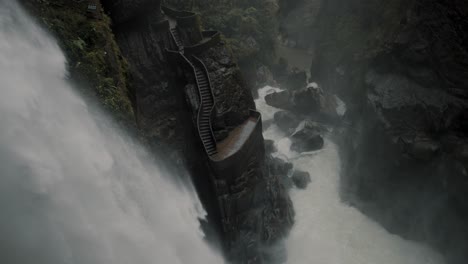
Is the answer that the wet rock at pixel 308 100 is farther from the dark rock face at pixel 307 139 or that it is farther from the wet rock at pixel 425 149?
the wet rock at pixel 425 149

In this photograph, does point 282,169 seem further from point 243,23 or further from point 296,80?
point 243,23

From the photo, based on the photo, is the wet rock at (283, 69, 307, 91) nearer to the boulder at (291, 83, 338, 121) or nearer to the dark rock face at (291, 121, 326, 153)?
the boulder at (291, 83, 338, 121)

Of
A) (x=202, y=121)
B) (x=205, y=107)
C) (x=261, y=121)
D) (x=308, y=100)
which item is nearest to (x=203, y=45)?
(x=205, y=107)

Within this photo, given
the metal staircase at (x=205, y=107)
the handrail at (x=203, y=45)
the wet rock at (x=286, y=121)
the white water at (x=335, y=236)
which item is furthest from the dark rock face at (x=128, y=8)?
the white water at (x=335, y=236)

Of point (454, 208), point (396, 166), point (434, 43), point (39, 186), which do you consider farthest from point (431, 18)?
point (39, 186)

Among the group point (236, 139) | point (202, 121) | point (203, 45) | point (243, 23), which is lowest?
point (243, 23)

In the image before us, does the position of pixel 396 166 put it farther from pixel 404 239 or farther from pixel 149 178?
pixel 149 178
